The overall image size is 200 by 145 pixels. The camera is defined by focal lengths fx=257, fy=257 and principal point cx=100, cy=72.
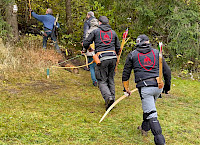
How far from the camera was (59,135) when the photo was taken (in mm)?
4133

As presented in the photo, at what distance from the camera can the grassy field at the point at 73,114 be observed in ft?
13.7

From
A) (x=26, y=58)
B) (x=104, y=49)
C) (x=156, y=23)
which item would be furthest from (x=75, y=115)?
(x=156, y=23)

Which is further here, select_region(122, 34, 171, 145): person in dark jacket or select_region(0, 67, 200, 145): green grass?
select_region(0, 67, 200, 145): green grass

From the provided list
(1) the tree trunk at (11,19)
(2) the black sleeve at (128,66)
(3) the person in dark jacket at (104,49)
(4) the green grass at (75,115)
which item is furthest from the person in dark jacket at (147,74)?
(1) the tree trunk at (11,19)

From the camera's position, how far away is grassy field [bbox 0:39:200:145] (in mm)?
4168

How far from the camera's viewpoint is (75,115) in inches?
207

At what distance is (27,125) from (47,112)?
86 centimetres

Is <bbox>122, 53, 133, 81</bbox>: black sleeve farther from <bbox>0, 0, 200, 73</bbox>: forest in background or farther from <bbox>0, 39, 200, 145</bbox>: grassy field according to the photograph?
<bbox>0, 0, 200, 73</bbox>: forest in background

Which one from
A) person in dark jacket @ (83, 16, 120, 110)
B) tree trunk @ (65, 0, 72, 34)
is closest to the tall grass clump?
Result: tree trunk @ (65, 0, 72, 34)

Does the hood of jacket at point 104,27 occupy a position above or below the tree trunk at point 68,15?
above

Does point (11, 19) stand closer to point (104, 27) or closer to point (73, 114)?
point (104, 27)

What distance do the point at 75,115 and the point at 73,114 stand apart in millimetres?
76

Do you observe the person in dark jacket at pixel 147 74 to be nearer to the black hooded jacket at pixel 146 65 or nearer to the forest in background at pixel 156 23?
the black hooded jacket at pixel 146 65

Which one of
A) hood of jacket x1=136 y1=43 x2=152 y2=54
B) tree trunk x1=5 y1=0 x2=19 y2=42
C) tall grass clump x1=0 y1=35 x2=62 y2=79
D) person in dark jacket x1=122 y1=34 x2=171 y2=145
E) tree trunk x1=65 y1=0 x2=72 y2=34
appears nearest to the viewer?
person in dark jacket x1=122 y1=34 x2=171 y2=145
